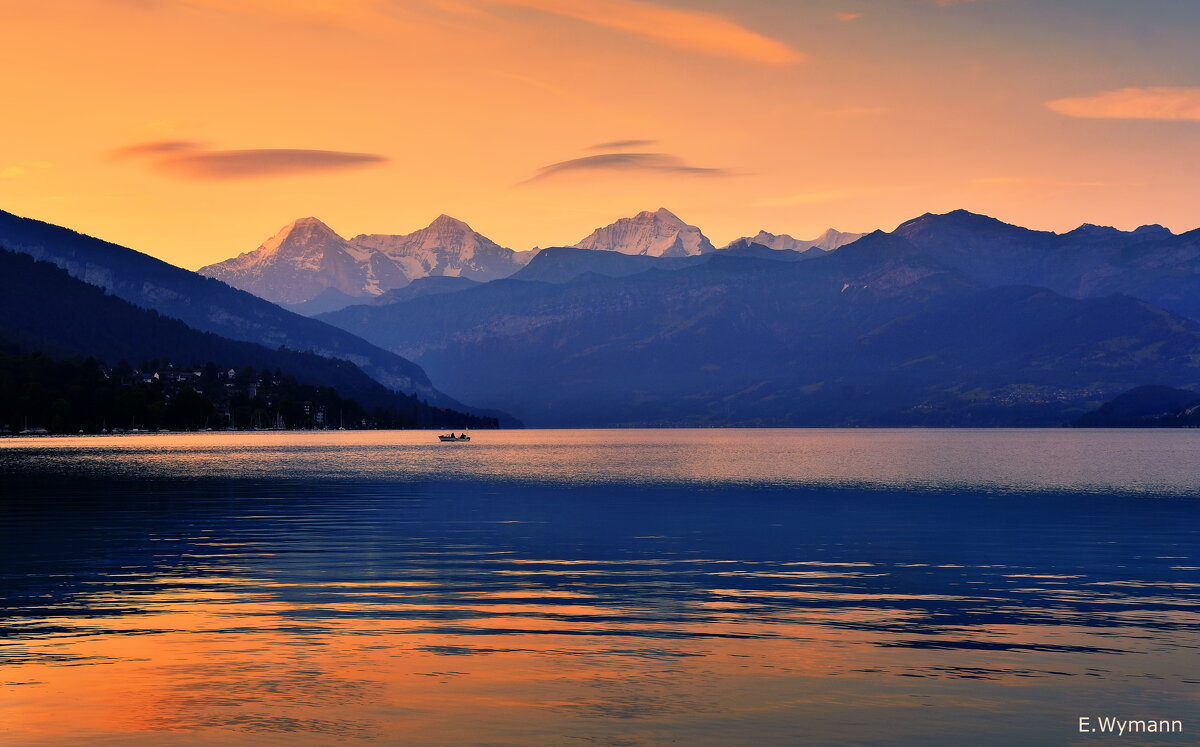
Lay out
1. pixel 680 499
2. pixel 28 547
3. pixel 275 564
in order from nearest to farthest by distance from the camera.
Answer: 1. pixel 275 564
2. pixel 28 547
3. pixel 680 499

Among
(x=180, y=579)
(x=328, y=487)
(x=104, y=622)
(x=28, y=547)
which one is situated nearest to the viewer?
(x=104, y=622)

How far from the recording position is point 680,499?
13212cm

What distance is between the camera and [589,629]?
155 ft

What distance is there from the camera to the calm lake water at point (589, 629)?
3366 centimetres

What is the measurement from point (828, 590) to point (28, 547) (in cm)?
4786

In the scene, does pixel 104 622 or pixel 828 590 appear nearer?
pixel 104 622

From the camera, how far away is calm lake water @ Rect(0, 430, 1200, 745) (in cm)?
3366

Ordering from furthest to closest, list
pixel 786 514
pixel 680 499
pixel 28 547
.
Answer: pixel 680 499 < pixel 786 514 < pixel 28 547

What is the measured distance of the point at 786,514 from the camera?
111 meters

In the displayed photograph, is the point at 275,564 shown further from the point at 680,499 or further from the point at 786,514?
the point at 680,499

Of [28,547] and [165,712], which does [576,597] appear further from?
[28,547]

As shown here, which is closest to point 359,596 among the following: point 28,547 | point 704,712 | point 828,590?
point 828,590

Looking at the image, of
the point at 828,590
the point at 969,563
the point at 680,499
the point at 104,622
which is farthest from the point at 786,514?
the point at 104,622

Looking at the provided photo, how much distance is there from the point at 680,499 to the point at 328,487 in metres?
44.3
